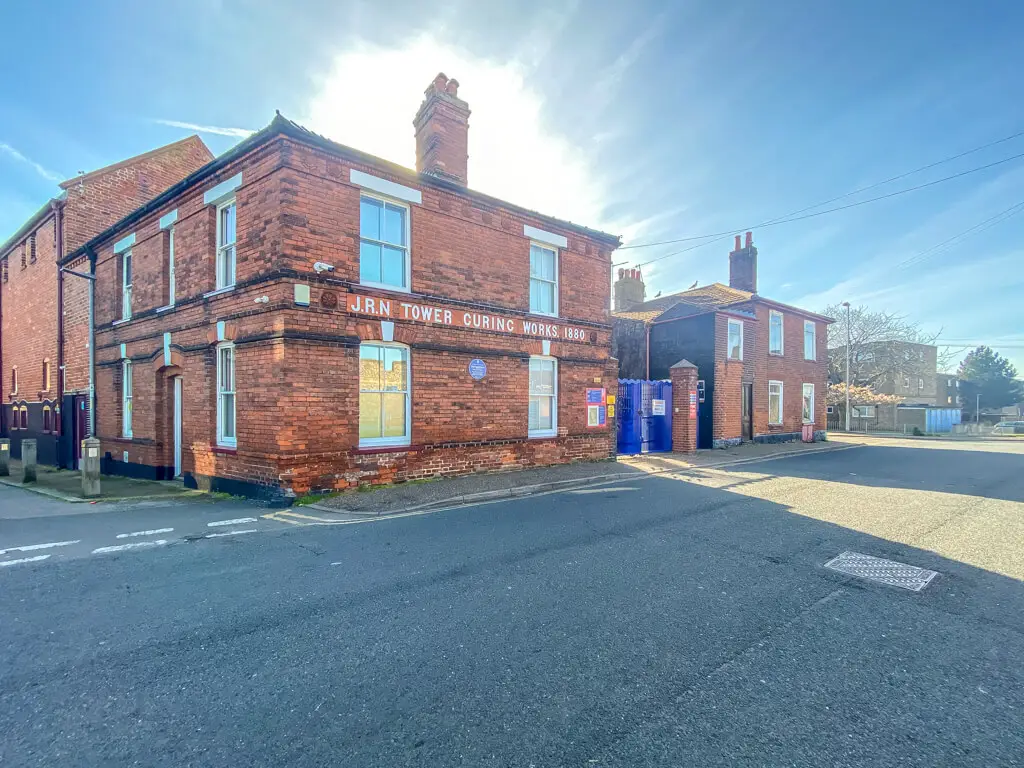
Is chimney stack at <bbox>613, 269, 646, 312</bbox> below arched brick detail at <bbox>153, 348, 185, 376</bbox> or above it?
above

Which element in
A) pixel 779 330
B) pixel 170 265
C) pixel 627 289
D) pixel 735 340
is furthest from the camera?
pixel 627 289

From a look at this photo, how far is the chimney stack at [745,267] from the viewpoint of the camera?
73.5ft

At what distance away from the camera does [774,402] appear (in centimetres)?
2125

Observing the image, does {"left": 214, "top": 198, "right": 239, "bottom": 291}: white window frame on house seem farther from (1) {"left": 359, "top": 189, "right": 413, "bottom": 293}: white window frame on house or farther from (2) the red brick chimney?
(2) the red brick chimney

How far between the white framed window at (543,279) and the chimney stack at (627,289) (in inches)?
489

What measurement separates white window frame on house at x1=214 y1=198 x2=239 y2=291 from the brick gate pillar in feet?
43.7

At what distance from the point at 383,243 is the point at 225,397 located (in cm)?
446

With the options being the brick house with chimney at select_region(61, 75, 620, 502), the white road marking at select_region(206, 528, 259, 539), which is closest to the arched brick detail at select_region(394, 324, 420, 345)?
the brick house with chimney at select_region(61, 75, 620, 502)

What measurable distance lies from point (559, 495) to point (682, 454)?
835 centimetres

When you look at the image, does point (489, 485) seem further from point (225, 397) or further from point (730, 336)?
point (730, 336)

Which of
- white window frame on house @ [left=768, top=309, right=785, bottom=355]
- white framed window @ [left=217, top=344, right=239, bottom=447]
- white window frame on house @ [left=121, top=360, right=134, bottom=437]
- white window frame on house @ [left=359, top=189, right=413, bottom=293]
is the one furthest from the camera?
white window frame on house @ [left=768, top=309, right=785, bottom=355]

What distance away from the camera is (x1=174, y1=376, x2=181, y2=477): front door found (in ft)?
37.8

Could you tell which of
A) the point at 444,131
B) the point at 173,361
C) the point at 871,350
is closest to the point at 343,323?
the point at 173,361

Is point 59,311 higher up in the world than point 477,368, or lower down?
higher up
